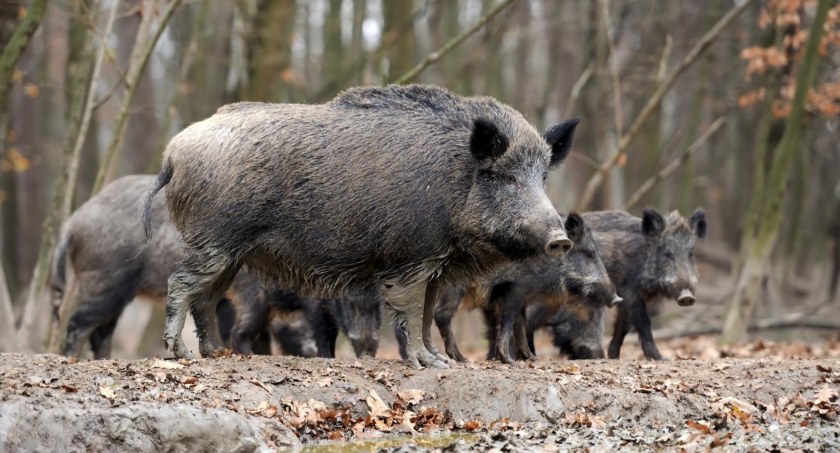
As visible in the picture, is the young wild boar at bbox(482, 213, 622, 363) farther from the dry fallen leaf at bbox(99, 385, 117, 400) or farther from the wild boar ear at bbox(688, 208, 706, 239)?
the dry fallen leaf at bbox(99, 385, 117, 400)

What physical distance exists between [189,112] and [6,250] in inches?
174

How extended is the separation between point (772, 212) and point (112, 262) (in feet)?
24.7

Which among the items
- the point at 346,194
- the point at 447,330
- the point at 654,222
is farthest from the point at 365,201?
the point at 654,222

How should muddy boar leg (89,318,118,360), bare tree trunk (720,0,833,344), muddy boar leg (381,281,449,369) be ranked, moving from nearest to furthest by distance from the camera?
muddy boar leg (381,281,449,369), muddy boar leg (89,318,118,360), bare tree trunk (720,0,833,344)

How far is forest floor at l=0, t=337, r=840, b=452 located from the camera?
6.30m

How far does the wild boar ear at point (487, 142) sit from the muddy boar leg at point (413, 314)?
41.2 inches

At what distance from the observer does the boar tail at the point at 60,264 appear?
10.8 meters

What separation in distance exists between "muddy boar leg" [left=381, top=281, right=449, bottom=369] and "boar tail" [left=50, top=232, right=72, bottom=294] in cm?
411

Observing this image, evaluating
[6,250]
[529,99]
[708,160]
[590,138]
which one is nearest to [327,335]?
[6,250]

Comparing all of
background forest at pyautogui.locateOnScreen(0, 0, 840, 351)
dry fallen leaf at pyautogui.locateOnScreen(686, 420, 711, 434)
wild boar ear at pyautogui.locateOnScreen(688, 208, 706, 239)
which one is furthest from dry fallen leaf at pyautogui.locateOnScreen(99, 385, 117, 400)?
wild boar ear at pyautogui.locateOnScreen(688, 208, 706, 239)

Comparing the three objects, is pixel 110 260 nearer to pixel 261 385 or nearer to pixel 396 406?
A: pixel 261 385

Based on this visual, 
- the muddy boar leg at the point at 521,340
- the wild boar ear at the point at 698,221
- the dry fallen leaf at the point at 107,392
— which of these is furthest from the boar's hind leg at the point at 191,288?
the wild boar ear at the point at 698,221

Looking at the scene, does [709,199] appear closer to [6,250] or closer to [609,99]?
[609,99]

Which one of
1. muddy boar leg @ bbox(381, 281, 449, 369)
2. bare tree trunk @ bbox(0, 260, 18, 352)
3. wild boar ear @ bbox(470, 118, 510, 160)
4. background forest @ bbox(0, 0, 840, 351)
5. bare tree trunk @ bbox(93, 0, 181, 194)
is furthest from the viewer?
background forest @ bbox(0, 0, 840, 351)
